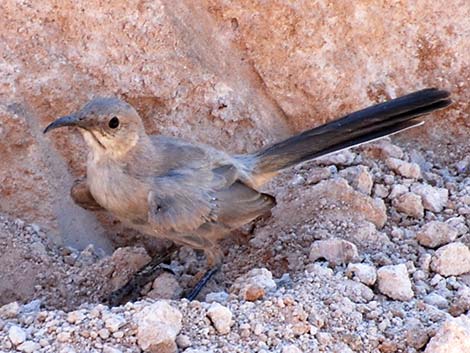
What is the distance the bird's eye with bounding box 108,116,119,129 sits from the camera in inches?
191

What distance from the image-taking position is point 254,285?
14.1 ft

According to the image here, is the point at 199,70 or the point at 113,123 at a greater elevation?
the point at 113,123

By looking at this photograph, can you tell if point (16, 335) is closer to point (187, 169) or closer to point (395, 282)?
point (187, 169)

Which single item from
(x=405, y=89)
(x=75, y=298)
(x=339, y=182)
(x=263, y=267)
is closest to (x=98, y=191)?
(x=75, y=298)

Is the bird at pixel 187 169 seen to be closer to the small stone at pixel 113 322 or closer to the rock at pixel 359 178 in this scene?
the rock at pixel 359 178

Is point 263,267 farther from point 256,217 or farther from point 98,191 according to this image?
point 98,191

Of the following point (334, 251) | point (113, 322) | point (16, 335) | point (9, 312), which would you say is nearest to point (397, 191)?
point (334, 251)

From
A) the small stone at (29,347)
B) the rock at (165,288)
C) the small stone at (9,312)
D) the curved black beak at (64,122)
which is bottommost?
the rock at (165,288)

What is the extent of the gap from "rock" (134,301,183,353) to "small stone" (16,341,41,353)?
1.34 feet

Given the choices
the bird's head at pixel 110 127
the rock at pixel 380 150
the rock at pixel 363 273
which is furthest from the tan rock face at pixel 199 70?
A: the rock at pixel 363 273

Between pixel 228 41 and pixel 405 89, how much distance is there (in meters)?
1.11

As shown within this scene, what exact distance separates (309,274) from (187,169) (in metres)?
0.92

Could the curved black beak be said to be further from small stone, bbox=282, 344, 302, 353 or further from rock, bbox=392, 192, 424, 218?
rock, bbox=392, 192, 424, 218

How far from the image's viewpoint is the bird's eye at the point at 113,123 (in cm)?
486
